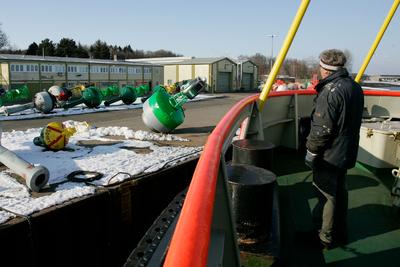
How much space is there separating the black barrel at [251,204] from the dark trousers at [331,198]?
0.74m

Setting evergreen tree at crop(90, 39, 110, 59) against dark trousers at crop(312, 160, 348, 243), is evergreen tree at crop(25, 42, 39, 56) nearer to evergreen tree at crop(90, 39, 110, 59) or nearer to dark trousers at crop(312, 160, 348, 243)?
evergreen tree at crop(90, 39, 110, 59)

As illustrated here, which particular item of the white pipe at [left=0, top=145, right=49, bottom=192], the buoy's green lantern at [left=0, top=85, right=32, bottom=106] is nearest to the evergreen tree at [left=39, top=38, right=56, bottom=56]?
the buoy's green lantern at [left=0, top=85, right=32, bottom=106]

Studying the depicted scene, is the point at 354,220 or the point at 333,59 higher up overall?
the point at 333,59

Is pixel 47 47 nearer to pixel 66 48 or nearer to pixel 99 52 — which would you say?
pixel 66 48

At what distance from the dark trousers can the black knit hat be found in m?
0.91

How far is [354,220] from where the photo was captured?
3.99 meters

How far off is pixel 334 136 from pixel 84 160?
15.9 feet

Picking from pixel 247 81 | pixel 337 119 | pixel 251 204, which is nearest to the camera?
pixel 251 204

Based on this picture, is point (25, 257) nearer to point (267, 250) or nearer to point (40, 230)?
point (40, 230)

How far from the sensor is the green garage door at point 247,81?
5727 cm

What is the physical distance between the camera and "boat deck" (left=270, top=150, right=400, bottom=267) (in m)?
3.20

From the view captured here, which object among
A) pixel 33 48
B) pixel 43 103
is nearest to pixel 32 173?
pixel 43 103

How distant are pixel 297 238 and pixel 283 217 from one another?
498mm

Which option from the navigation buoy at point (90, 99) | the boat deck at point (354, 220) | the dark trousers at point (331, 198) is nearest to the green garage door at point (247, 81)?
the navigation buoy at point (90, 99)
